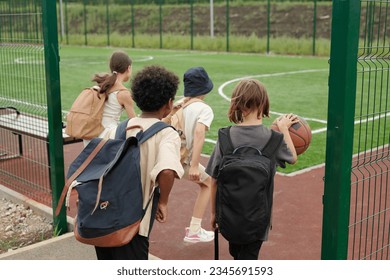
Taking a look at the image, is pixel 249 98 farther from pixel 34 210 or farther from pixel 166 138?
pixel 34 210

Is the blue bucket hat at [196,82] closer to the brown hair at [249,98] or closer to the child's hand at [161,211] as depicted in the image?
the brown hair at [249,98]

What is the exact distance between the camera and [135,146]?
3.48 metres

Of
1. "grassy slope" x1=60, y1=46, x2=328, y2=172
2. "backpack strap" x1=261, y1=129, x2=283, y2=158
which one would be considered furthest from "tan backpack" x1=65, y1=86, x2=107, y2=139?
"grassy slope" x1=60, y1=46, x2=328, y2=172

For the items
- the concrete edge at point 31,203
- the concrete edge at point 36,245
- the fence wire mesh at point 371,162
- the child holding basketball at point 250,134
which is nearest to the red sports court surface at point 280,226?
the concrete edge at point 31,203

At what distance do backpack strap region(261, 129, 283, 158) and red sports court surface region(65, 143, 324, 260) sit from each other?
1632mm

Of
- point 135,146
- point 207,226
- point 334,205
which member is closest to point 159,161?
point 135,146

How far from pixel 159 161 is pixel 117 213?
0.40m

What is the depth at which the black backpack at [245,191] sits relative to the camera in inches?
141

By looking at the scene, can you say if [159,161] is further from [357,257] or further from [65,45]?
[65,45]

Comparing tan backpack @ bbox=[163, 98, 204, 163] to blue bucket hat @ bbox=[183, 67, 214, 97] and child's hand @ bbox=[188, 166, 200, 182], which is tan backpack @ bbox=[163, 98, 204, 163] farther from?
child's hand @ bbox=[188, 166, 200, 182]

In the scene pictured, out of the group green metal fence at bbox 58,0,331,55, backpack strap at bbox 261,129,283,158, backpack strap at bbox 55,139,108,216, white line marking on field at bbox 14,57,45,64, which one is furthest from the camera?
green metal fence at bbox 58,0,331,55

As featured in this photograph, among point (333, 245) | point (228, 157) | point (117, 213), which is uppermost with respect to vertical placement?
point (228, 157)

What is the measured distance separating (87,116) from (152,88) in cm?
185

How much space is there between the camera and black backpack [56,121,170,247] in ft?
11.1
